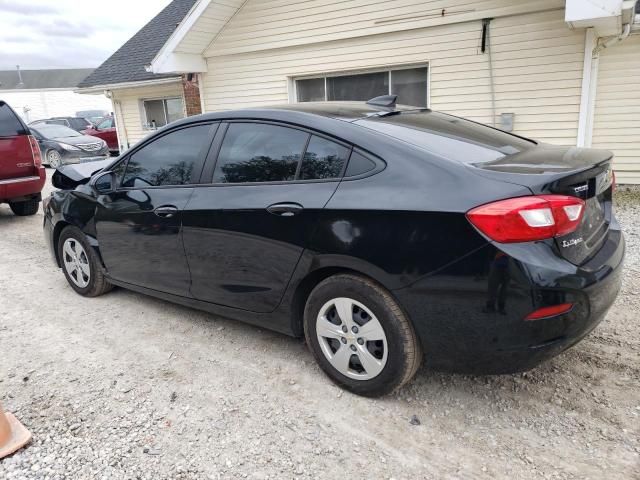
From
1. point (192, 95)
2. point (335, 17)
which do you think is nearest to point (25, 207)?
point (192, 95)

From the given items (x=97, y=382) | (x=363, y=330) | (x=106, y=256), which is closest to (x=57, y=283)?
(x=106, y=256)

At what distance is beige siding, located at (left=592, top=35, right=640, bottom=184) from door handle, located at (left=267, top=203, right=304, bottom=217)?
7.27m

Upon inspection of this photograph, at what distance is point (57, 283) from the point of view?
4.96m

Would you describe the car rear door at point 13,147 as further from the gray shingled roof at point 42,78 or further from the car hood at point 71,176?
the gray shingled roof at point 42,78

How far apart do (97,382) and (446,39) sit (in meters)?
7.62

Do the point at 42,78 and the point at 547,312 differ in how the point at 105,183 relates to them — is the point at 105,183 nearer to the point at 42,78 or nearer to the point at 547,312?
the point at 547,312

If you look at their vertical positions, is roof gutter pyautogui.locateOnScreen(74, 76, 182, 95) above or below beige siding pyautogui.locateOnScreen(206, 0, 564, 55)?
below

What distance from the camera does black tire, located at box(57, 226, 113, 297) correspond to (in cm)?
425

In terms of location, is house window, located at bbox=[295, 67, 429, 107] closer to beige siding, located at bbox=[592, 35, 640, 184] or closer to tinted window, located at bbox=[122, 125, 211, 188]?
beige siding, located at bbox=[592, 35, 640, 184]

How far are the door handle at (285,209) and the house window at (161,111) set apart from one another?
11.9 meters

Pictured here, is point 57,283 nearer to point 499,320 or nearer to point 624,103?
point 499,320

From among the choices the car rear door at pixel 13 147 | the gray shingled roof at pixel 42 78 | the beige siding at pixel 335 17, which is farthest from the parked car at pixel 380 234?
the gray shingled roof at pixel 42 78

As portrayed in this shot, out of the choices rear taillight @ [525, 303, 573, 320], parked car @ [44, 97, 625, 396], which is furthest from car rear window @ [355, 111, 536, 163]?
rear taillight @ [525, 303, 573, 320]

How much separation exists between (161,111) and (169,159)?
1184cm
